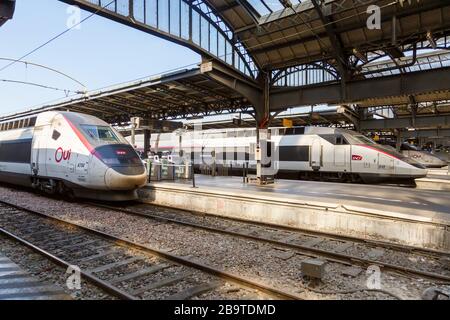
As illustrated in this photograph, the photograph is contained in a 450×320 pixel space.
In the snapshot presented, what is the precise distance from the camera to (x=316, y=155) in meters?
18.0

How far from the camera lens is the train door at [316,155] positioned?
17891 millimetres

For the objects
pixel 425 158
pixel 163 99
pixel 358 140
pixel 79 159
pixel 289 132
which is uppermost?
pixel 163 99

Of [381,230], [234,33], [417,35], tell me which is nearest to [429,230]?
[381,230]

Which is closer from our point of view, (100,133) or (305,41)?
(100,133)

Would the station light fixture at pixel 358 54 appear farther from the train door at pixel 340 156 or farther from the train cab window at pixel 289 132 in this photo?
the train cab window at pixel 289 132

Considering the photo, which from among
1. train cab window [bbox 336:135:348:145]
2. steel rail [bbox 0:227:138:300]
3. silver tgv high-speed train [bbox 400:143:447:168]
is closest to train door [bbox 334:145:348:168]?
train cab window [bbox 336:135:348:145]

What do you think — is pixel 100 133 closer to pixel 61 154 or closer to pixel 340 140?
pixel 61 154

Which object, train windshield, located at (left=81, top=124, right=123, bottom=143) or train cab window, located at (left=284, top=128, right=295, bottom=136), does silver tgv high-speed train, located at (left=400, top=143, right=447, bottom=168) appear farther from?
train windshield, located at (left=81, top=124, right=123, bottom=143)

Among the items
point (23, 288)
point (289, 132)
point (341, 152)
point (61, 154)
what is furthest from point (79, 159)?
point (289, 132)

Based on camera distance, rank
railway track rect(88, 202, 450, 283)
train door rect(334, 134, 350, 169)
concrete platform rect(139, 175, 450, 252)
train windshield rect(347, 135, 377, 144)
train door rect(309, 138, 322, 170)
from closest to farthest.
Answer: railway track rect(88, 202, 450, 283)
concrete platform rect(139, 175, 450, 252)
train windshield rect(347, 135, 377, 144)
train door rect(334, 134, 350, 169)
train door rect(309, 138, 322, 170)

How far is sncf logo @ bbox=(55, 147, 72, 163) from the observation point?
1158 cm

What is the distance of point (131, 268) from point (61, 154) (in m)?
7.53

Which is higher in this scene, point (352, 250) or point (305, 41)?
point (305, 41)

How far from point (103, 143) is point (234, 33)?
34.2ft
